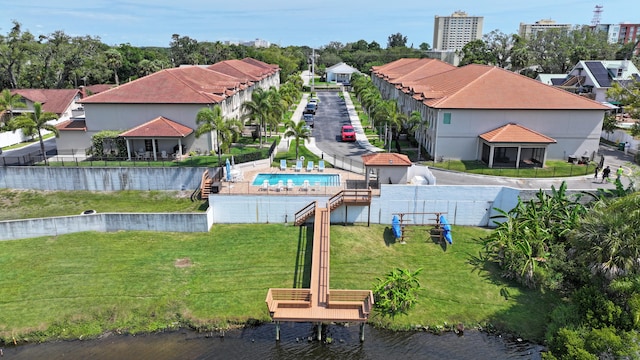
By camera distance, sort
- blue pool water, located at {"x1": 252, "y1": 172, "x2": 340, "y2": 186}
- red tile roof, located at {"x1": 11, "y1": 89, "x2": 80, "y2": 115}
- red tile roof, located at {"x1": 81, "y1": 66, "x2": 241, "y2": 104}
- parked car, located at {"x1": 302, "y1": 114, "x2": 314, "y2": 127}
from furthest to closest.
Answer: parked car, located at {"x1": 302, "y1": 114, "x2": 314, "y2": 127}
red tile roof, located at {"x1": 11, "y1": 89, "x2": 80, "y2": 115}
red tile roof, located at {"x1": 81, "y1": 66, "x2": 241, "y2": 104}
blue pool water, located at {"x1": 252, "y1": 172, "x2": 340, "y2": 186}

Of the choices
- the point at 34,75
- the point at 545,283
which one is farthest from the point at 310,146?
the point at 34,75

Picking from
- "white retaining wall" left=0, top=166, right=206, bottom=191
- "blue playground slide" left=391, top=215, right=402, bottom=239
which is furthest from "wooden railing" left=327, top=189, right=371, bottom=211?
"white retaining wall" left=0, top=166, right=206, bottom=191

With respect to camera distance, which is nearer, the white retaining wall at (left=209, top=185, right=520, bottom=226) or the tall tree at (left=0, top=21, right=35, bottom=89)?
the white retaining wall at (left=209, top=185, right=520, bottom=226)

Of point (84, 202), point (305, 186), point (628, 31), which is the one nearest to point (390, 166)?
point (305, 186)

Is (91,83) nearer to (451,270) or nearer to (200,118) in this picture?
(200,118)

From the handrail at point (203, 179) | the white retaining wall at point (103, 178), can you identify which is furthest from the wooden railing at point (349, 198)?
the white retaining wall at point (103, 178)

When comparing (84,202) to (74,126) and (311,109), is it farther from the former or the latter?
(311,109)

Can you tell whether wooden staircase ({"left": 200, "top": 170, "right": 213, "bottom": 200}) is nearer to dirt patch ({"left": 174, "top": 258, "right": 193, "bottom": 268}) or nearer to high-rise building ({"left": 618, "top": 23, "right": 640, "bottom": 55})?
dirt patch ({"left": 174, "top": 258, "right": 193, "bottom": 268})

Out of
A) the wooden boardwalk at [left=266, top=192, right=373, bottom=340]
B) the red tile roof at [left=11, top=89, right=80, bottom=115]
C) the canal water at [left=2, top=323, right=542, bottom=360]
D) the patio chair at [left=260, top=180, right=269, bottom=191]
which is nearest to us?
the canal water at [left=2, top=323, right=542, bottom=360]

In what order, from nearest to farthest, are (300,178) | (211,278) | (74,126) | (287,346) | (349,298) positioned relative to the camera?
(287,346) < (349,298) < (211,278) < (300,178) < (74,126)
